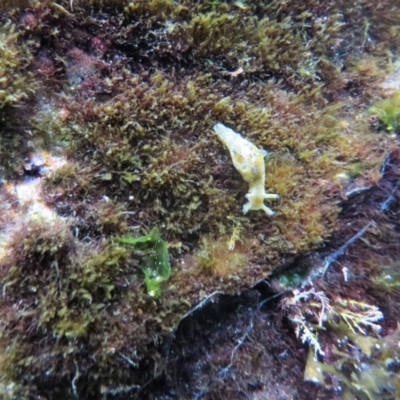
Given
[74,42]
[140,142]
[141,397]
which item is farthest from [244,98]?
[141,397]

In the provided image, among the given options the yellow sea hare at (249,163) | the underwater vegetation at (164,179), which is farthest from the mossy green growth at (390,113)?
the yellow sea hare at (249,163)

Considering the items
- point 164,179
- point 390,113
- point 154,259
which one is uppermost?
point 390,113

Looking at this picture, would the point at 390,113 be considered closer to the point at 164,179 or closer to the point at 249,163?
the point at 249,163

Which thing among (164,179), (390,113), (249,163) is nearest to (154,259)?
(164,179)

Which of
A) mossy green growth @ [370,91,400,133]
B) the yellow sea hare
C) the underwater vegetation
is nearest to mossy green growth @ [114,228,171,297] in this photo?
the underwater vegetation

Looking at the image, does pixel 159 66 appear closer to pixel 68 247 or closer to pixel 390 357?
pixel 68 247

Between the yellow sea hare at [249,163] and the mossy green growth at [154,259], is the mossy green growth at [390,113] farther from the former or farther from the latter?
the mossy green growth at [154,259]
